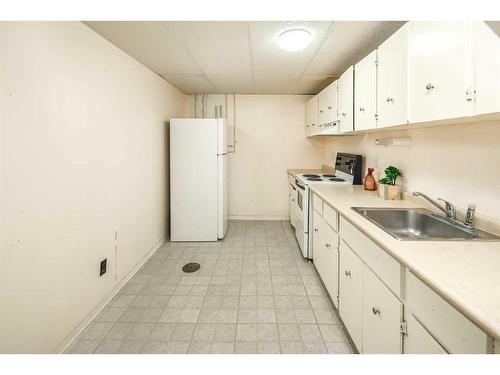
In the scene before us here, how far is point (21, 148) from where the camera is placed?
4.45 feet

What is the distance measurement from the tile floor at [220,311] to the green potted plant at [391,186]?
1.04m

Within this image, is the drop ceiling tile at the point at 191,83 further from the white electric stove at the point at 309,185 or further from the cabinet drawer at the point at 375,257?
the cabinet drawer at the point at 375,257

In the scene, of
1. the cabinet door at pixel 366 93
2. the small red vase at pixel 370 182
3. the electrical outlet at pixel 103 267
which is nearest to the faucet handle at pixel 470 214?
the cabinet door at pixel 366 93

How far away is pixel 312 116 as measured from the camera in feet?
13.3

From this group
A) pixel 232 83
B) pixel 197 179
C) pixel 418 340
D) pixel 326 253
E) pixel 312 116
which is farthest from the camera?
pixel 312 116

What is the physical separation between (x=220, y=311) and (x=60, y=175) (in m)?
1.51

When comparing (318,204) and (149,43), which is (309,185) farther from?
(149,43)

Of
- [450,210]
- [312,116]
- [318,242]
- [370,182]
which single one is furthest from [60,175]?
[312,116]

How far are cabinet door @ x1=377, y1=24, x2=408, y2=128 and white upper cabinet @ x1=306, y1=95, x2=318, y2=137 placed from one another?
6.35 ft

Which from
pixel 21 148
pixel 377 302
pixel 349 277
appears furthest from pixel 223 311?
pixel 21 148

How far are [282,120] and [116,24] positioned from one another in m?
3.16

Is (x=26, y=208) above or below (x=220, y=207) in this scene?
above
